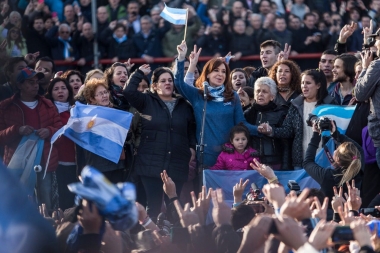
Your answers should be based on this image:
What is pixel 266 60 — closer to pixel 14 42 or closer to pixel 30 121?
pixel 30 121

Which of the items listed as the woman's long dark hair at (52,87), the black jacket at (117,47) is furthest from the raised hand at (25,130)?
the black jacket at (117,47)

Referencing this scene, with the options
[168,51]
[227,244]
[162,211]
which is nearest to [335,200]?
[227,244]

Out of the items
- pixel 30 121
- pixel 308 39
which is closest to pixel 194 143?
pixel 30 121

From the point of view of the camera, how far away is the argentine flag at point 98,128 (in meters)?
10.5

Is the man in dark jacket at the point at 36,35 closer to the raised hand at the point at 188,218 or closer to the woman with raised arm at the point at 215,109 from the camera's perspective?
the woman with raised arm at the point at 215,109

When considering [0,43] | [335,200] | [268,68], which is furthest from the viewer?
[0,43]

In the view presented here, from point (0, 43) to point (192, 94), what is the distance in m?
4.23

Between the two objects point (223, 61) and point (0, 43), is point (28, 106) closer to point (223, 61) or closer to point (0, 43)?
point (223, 61)

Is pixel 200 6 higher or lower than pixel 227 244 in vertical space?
higher

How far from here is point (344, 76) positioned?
35.9 ft

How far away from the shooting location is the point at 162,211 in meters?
10.0

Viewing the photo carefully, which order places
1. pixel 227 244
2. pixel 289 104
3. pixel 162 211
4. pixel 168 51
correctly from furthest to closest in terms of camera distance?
1. pixel 168 51
2. pixel 289 104
3. pixel 162 211
4. pixel 227 244

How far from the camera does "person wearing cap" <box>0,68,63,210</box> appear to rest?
1045cm

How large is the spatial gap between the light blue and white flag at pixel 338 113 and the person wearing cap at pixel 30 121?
271 cm
